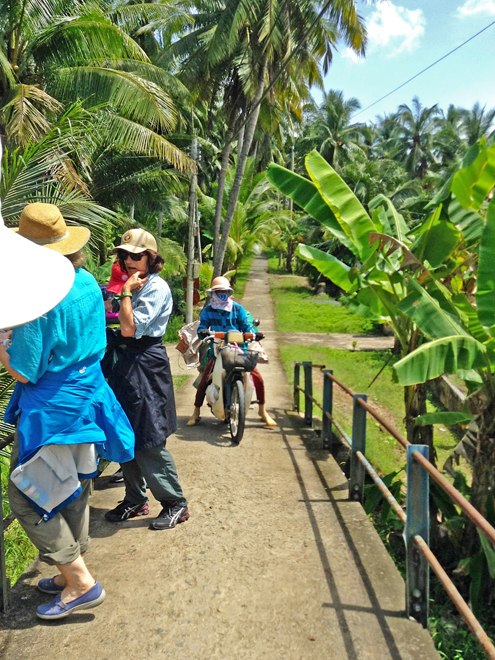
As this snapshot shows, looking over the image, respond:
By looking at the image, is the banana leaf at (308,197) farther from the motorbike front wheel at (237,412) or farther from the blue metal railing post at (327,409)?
the motorbike front wheel at (237,412)

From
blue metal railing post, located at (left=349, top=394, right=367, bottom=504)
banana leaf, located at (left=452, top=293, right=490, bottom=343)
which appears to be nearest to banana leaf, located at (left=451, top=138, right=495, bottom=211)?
banana leaf, located at (left=452, top=293, right=490, bottom=343)

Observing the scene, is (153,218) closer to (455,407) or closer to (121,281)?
(455,407)

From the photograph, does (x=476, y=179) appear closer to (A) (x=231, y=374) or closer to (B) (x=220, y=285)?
(B) (x=220, y=285)

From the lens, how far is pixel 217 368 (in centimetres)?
643

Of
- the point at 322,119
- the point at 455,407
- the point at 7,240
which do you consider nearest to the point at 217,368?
the point at 7,240

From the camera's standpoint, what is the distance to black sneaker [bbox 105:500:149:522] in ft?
13.0

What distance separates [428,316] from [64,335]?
2803 mm

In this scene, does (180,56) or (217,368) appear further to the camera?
(180,56)

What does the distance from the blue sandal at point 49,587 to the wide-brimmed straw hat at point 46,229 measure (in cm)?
176

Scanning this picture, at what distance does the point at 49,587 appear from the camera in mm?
3086

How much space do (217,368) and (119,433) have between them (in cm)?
336

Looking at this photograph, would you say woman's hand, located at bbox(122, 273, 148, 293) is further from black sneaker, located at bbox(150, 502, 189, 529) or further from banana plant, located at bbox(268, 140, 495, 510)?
banana plant, located at bbox(268, 140, 495, 510)

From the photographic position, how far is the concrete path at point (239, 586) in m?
2.72

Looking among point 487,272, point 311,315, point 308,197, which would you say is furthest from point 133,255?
point 311,315
